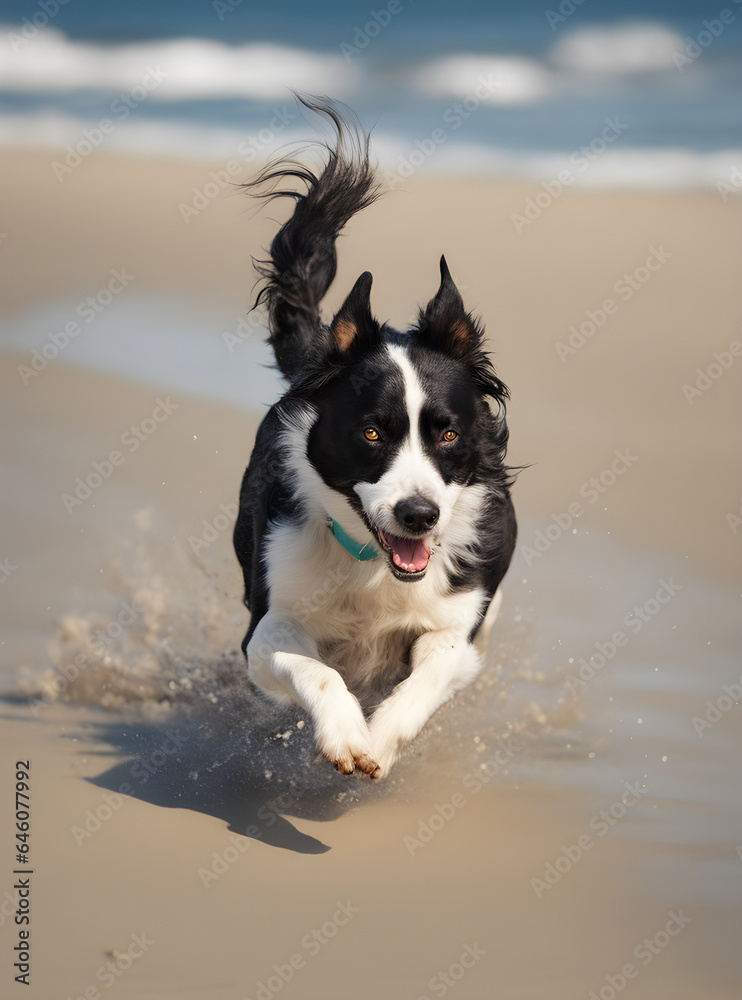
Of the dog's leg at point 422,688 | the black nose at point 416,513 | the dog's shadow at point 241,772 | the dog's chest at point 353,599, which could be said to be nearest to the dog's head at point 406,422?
the black nose at point 416,513

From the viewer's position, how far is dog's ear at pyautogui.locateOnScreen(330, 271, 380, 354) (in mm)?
4352

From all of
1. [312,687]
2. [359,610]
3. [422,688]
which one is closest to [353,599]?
[359,610]

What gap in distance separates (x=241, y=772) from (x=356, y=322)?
2092 millimetres

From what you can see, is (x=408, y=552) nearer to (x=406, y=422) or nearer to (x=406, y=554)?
(x=406, y=554)

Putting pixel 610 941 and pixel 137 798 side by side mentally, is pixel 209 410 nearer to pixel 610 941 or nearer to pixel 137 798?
pixel 137 798

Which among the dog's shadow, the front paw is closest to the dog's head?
the front paw

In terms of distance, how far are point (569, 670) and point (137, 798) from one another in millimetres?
2644

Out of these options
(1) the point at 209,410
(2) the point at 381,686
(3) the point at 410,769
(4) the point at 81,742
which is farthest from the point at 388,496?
(1) the point at 209,410

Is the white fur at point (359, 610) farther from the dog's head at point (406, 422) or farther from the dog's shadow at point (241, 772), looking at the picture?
the dog's shadow at point (241, 772)

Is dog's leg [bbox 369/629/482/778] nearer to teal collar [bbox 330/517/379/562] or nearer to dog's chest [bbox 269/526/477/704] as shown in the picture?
dog's chest [bbox 269/526/477/704]

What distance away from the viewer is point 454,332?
450 centimetres

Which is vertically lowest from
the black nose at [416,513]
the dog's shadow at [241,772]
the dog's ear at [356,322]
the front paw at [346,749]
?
the dog's shadow at [241,772]

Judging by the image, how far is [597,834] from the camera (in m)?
4.85

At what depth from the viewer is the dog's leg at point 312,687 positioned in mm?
3838
